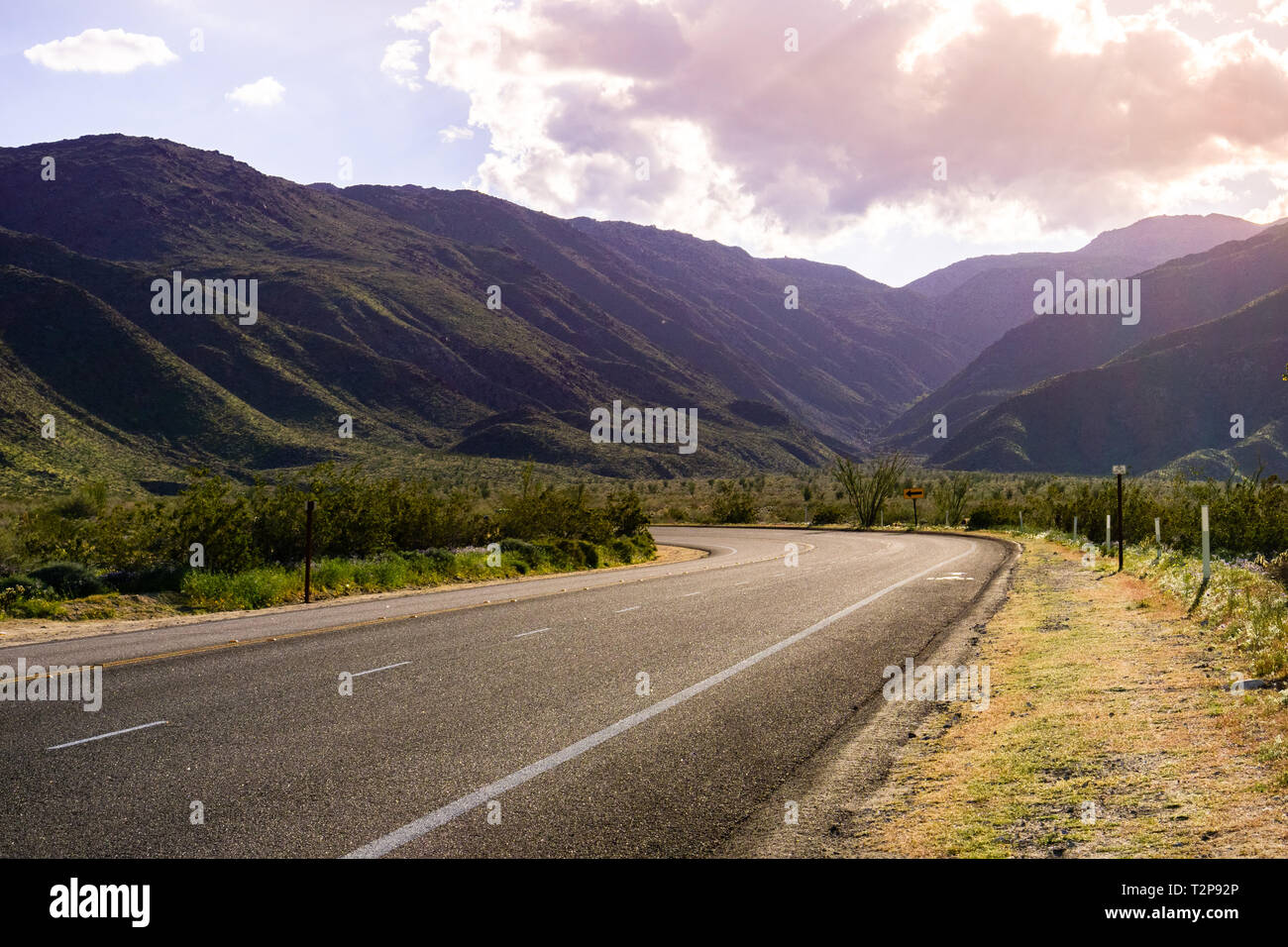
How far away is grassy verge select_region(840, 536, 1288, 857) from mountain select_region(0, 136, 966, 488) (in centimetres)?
5759

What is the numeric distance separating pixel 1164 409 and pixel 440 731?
423 ft

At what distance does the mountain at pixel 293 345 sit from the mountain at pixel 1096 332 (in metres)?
20.9

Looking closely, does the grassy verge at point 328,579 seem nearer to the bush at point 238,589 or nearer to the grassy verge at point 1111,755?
the bush at point 238,589

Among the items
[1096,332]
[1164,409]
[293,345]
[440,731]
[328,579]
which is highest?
[1096,332]

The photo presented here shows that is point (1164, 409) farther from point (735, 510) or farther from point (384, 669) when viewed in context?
point (384, 669)

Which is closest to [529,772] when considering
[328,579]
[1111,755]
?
[1111,755]

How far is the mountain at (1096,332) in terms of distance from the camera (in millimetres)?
157375

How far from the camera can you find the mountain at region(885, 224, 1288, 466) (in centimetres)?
15738

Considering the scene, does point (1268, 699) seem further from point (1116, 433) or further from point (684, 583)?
point (1116, 433)

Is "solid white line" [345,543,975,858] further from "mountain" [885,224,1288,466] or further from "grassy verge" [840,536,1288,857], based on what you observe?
"mountain" [885,224,1288,466]

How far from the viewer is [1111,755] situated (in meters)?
6.23

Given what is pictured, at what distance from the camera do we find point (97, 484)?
3138 cm

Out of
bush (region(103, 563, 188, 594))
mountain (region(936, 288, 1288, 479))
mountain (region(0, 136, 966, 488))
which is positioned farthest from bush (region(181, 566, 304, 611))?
mountain (region(936, 288, 1288, 479))
